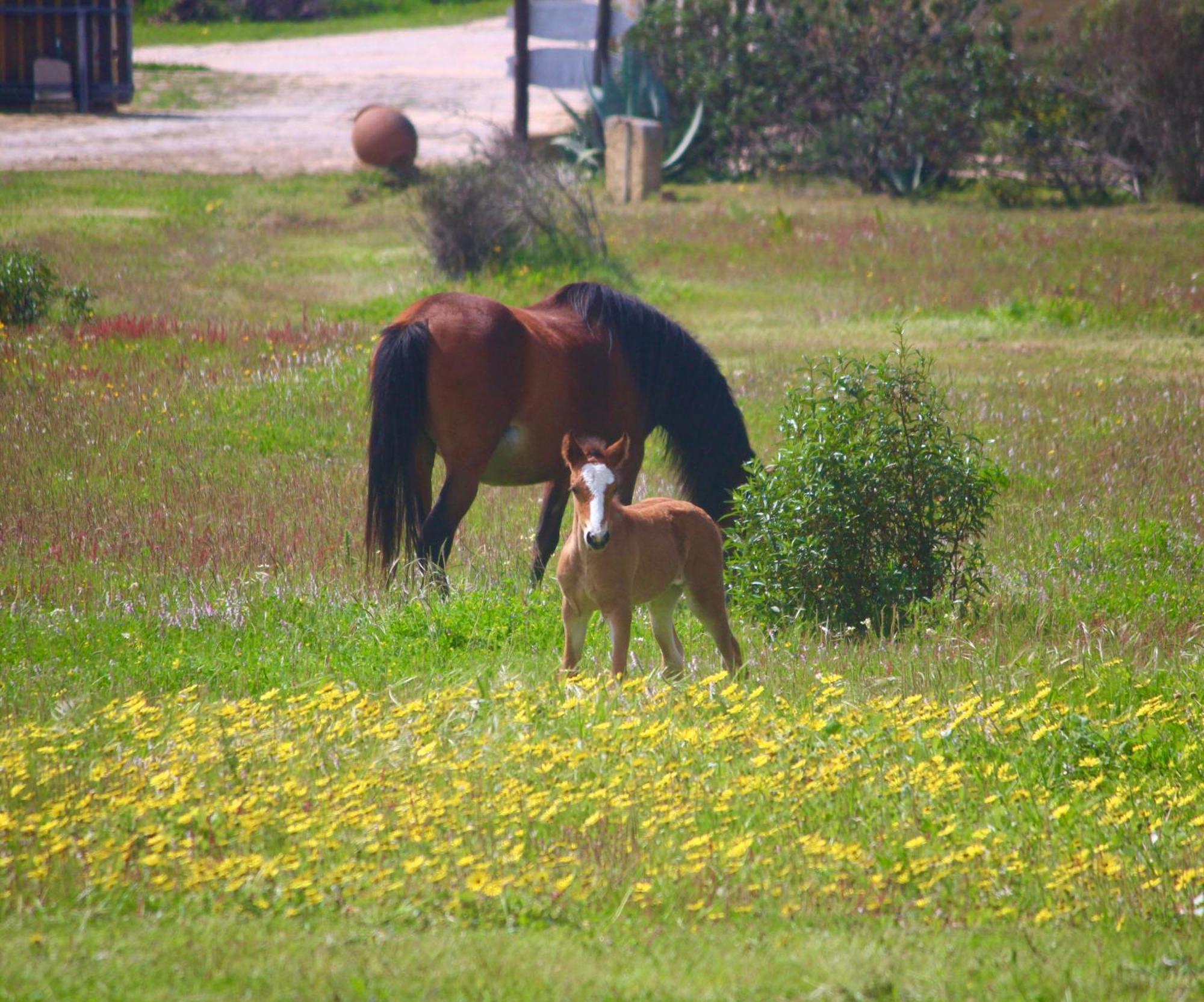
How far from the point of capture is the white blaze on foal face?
18.2 feet

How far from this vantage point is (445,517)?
8031 mm

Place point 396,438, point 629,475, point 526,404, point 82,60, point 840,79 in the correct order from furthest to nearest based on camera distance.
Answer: point 82,60, point 840,79, point 526,404, point 629,475, point 396,438

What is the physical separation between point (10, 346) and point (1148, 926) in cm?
1256

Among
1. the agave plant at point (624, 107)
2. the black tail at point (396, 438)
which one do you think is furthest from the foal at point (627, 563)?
the agave plant at point (624, 107)

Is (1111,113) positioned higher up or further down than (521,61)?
further down

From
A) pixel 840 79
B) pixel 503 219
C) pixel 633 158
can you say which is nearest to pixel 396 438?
pixel 503 219

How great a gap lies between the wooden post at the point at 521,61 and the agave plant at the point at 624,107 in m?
1.57

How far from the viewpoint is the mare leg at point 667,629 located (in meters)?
6.59

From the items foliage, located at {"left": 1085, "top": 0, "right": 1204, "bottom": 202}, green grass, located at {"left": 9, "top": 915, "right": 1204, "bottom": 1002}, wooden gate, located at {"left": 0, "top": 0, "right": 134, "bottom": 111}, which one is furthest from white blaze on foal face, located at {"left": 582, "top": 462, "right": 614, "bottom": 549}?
wooden gate, located at {"left": 0, "top": 0, "right": 134, "bottom": 111}

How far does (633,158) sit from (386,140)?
484cm

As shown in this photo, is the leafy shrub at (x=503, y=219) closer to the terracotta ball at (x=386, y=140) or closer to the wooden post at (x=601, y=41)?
the terracotta ball at (x=386, y=140)

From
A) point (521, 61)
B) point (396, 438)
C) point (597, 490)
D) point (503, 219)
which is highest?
point (521, 61)

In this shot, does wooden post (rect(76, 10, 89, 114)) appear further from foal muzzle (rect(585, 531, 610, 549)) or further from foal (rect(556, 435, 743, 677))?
foal muzzle (rect(585, 531, 610, 549))

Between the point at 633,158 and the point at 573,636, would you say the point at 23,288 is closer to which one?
the point at 573,636
